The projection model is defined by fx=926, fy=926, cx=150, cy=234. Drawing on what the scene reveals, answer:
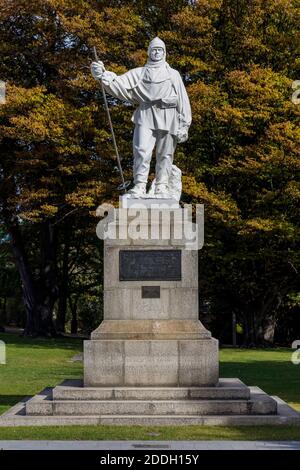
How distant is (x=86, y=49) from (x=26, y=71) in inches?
121

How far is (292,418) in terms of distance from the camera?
43.9 ft

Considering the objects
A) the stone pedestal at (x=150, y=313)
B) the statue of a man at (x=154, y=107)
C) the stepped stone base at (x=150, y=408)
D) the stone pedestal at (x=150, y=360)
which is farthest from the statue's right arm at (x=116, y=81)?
the stepped stone base at (x=150, y=408)

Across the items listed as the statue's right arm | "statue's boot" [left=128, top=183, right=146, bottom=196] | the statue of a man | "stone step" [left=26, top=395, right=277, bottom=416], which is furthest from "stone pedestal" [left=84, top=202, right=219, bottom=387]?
the statue's right arm

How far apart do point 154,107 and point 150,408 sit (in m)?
5.24

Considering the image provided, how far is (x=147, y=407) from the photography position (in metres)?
13.5

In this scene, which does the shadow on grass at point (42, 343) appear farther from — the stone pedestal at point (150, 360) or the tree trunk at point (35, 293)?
the stone pedestal at point (150, 360)

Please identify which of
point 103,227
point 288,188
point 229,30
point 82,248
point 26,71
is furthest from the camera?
point 82,248

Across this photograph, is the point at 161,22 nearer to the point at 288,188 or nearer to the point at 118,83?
the point at 288,188

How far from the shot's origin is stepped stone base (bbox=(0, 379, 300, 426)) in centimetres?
1322

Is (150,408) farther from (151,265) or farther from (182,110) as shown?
(182,110)

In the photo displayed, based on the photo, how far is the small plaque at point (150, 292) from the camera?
48.8 feet

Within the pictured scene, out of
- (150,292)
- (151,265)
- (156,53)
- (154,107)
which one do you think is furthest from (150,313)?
(156,53)

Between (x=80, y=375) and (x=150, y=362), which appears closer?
(x=150, y=362)
